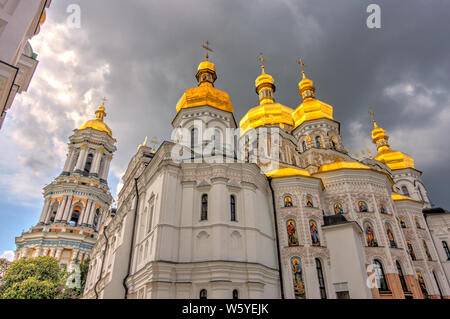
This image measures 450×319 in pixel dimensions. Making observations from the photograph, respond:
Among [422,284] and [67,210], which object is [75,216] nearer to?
[67,210]

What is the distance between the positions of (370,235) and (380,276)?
92.9 inches

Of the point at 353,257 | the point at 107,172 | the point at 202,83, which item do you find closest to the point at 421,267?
the point at 353,257

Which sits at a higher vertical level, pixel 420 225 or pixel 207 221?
pixel 420 225

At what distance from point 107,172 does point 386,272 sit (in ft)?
114

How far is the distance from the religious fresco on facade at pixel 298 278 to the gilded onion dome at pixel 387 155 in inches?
1015

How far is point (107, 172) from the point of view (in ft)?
133

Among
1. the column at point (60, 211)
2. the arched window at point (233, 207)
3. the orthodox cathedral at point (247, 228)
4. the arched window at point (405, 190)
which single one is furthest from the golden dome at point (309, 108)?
the column at point (60, 211)

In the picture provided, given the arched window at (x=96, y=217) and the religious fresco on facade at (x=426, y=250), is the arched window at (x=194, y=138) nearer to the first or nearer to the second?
the religious fresco on facade at (x=426, y=250)

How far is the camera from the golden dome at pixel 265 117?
1147 inches

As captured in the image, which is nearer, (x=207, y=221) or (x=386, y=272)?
(x=207, y=221)

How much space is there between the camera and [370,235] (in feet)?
59.9

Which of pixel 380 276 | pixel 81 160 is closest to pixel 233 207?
pixel 380 276
